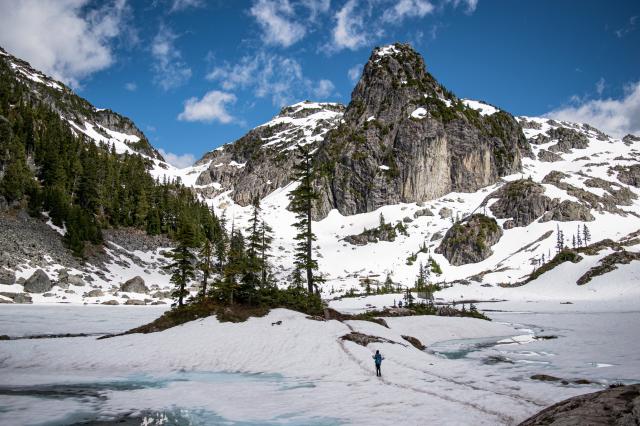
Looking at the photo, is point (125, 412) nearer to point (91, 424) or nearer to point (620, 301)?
point (91, 424)

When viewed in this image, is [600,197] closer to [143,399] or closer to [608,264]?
[608,264]

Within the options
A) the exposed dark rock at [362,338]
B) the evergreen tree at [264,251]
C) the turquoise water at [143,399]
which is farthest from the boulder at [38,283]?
the exposed dark rock at [362,338]

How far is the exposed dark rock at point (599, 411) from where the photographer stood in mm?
6219

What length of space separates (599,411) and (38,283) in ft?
233

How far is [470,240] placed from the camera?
141 meters

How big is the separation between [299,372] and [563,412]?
15033mm

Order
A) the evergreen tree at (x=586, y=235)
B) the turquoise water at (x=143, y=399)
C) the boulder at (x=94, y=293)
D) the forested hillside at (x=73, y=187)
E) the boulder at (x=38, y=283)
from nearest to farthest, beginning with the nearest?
1. the turquoise water at (x=143, y=399)
2. the boulder at (x=38, y=283)
3. the boulder at (x=94, y=293)
4. the forested hillside at (x=73, y=187)
5. the evergreen tree at (x=586, y=235)

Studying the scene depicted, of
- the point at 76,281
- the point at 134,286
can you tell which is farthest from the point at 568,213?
the point at 76,281

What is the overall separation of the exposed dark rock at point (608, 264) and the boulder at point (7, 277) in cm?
9913

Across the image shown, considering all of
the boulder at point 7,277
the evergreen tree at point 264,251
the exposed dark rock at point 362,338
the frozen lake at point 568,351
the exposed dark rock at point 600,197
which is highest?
the exposed dark rock at point 600,197

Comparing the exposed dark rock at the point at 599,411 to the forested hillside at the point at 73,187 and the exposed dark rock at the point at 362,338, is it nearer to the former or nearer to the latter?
the exposed dark rock at the point at 362,338

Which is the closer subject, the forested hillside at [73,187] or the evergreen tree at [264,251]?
the evergreen tree at [264,251]

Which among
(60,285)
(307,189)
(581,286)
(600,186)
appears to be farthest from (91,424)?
(600,186)

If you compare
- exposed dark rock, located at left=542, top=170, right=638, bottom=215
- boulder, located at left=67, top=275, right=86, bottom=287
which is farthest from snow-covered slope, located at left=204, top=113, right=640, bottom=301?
boulder, located at left=67, top=275, right=86, bottom=287
